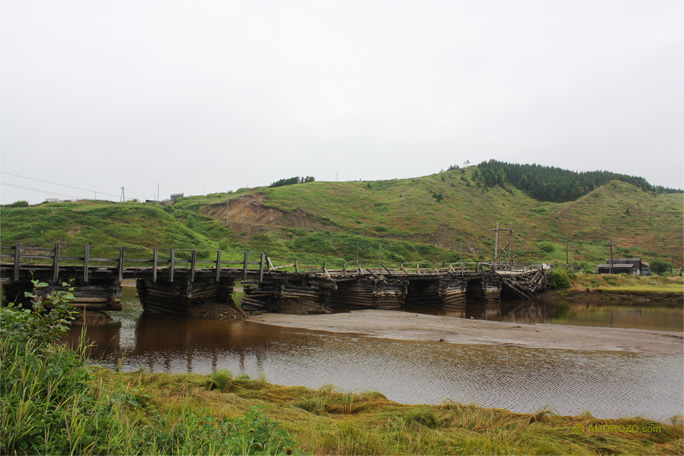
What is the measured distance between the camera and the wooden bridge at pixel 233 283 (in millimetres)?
18312

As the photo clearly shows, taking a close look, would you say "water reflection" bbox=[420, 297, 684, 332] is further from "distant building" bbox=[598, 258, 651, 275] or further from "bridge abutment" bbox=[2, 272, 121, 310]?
"distant building" bbox=[598, 258, 651, 275]

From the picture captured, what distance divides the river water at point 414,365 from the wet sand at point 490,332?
1469 mm

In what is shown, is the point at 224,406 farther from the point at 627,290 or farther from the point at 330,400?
the point at 627,290

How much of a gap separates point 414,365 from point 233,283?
14588mm

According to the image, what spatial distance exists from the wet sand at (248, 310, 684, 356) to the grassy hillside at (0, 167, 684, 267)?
1107 inches

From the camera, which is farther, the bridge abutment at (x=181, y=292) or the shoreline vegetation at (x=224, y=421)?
the bridge abutment at (x=181, y=292)

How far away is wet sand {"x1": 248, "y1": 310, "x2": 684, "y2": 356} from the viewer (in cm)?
1906

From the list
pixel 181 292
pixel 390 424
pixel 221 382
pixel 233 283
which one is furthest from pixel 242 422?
pixel 233 283

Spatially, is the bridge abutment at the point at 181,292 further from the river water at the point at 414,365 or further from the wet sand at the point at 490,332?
the wet sand at the point at 490,332

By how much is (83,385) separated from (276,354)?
34.1ft

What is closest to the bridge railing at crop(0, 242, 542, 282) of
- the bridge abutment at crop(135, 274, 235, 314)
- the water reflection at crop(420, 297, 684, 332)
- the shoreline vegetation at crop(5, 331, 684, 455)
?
the bridge abutment at crop(135, 274, 235, 314)

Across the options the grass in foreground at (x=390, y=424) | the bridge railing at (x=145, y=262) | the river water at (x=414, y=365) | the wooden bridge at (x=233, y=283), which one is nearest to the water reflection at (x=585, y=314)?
the wooden bridge at (x=233, y=283)

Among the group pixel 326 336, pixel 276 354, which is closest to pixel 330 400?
pixel 276 354

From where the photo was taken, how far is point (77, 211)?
160 ft
